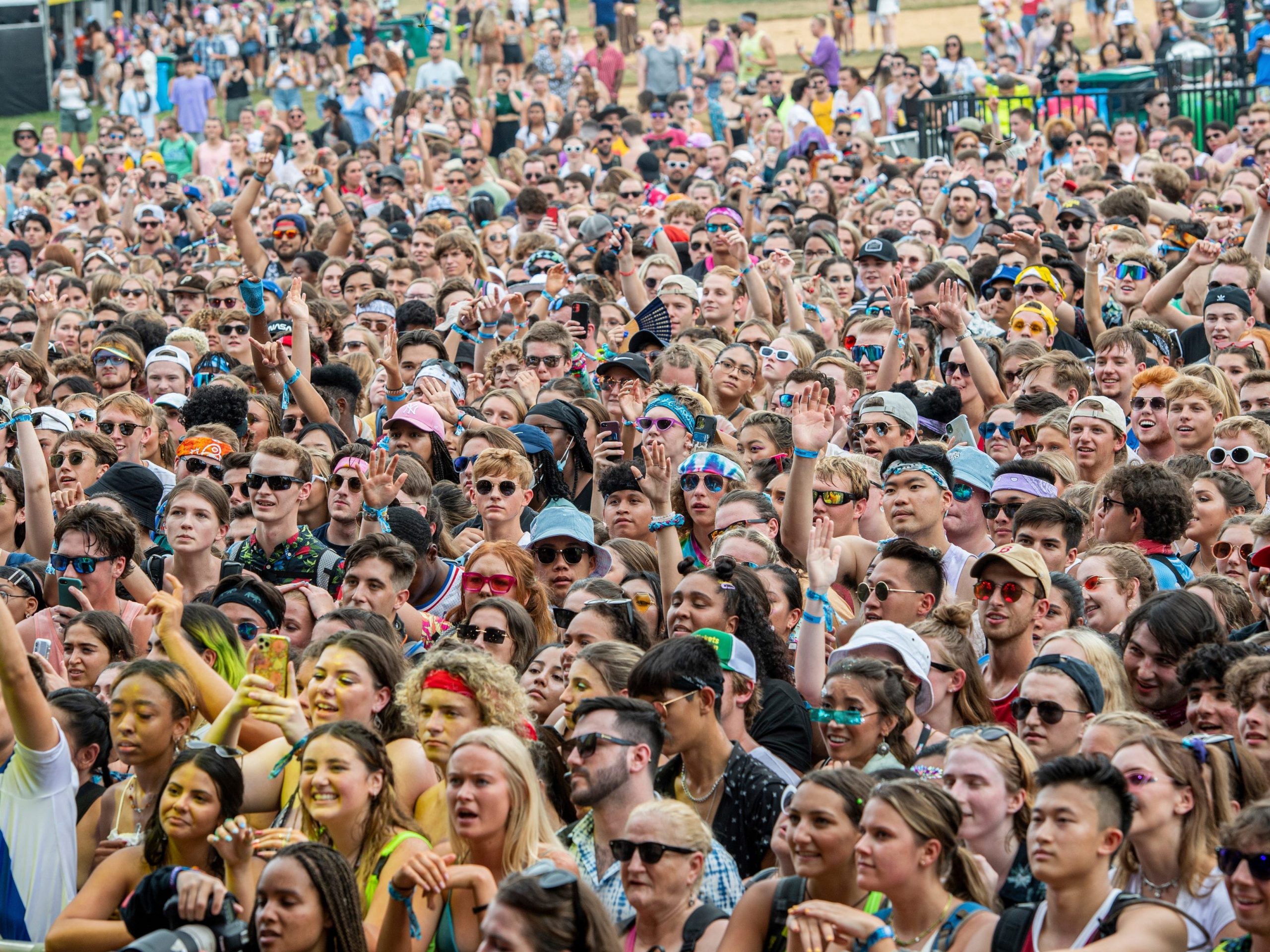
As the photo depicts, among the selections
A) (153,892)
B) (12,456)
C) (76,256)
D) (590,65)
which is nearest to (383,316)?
(12,456)

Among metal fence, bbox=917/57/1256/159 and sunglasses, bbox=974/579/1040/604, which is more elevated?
metal fence, bbox=917/57/1256/159

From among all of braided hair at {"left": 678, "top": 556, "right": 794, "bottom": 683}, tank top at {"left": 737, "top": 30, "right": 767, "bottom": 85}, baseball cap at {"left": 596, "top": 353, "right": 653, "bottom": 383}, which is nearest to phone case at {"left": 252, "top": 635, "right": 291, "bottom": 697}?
braided hair at {"left": 678, "top": 556, "right": 794, "bottom": 683}

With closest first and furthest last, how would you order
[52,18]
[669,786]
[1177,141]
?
[669,786], [1177,141], [52,18]

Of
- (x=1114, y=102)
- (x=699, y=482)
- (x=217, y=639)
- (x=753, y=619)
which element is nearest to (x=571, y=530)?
(x=699, y=482)

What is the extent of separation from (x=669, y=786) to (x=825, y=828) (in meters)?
1.05

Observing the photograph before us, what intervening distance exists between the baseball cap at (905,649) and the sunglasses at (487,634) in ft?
4.31

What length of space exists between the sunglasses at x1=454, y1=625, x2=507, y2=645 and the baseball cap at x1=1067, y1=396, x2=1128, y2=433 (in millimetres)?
3462

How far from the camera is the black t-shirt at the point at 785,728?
19.3ft

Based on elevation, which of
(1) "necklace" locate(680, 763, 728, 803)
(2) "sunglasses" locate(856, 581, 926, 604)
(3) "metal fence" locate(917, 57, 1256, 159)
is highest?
(3) "metal fence" locate(917, 57, 1256, 159)

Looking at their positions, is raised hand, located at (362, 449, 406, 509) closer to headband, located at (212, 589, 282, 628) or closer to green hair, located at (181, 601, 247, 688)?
headband, located at (212, 589, 282, 628)

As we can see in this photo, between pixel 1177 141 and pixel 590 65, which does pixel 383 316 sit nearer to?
pixel 1177 141

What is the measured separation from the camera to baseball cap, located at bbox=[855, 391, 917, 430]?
890 centimetres

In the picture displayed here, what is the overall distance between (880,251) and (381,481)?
19.8 feet

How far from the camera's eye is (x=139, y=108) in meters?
28.0
